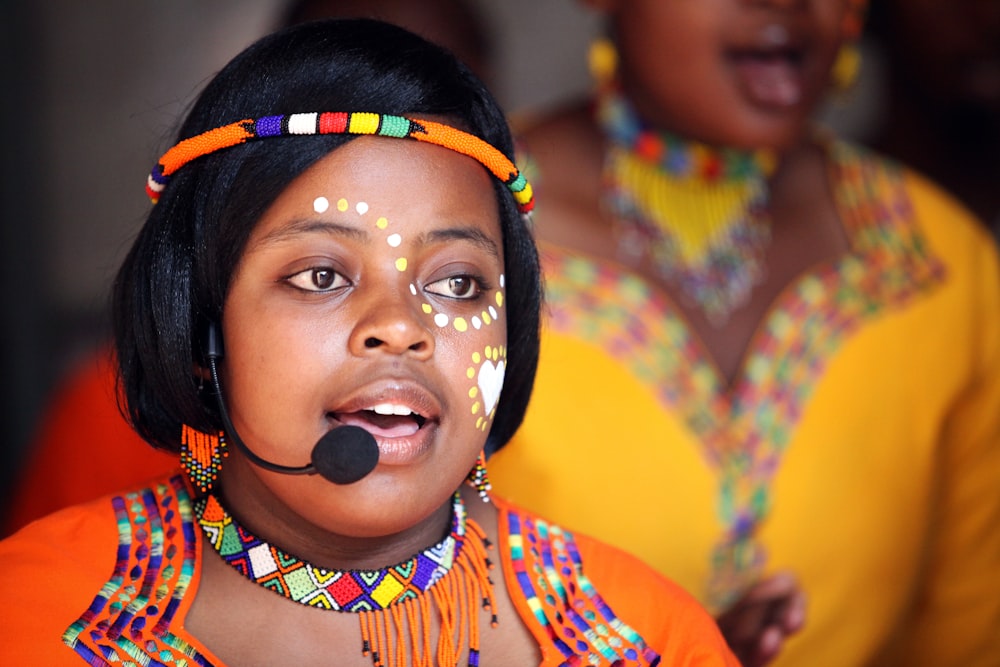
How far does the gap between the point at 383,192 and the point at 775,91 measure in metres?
1.14

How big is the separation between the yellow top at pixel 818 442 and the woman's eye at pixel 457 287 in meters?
0.69

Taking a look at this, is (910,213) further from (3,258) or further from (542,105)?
(3,258)

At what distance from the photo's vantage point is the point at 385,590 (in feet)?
5.75

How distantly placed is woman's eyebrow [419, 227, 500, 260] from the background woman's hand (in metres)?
1.04

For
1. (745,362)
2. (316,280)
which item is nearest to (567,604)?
(316,280)

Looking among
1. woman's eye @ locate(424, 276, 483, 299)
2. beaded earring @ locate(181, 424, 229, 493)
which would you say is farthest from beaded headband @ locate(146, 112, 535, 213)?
beaded earring @ locate(181, 424, 229, 493)

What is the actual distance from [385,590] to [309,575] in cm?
10

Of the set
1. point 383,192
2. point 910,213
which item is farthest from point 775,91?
point 383,192

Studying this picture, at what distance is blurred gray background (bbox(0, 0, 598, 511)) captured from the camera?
409 cm

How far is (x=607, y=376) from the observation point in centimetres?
256

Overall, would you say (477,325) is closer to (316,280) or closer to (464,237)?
(464,237)

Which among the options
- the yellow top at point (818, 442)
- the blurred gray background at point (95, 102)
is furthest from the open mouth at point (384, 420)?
the blurred gray background at point (95, 102)

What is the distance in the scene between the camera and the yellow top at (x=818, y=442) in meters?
2.52

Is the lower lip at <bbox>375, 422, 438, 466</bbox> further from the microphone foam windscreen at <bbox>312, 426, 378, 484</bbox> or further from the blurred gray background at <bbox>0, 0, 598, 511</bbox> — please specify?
the blurred gray background at <bbox>0, 0, 598, 511</bbox>
